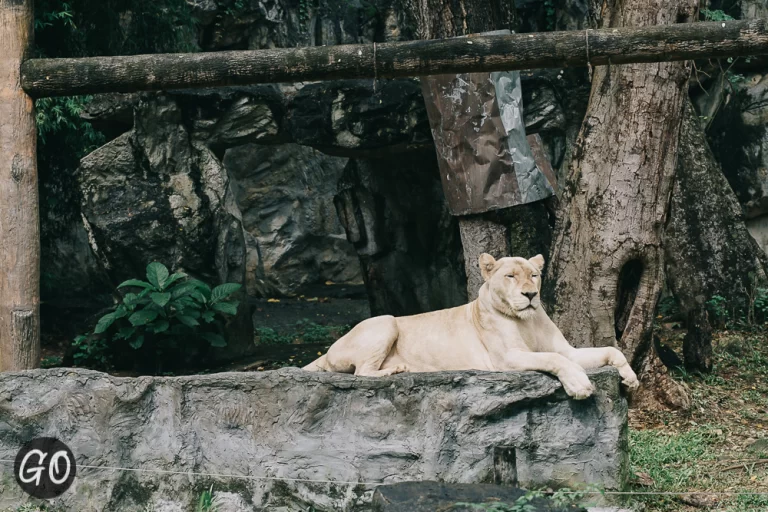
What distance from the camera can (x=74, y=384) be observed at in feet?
19.9

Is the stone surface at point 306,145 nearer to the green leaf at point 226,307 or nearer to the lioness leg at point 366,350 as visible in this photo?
the green leaf at point 226,307

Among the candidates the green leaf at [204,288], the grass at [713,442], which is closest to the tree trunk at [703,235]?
the grass at [713,442]

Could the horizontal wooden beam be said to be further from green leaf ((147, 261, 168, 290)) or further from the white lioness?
green leaf ((147, 261, 168, 290))

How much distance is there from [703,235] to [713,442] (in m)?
4.20

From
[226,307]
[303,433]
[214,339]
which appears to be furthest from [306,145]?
[303,433]

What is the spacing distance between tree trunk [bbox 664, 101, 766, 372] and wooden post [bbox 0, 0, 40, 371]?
22.5 feet

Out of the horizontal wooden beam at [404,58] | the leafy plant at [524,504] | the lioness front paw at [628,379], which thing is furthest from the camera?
the horizontal wooden beam at [404,58]

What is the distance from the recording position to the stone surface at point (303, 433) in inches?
227

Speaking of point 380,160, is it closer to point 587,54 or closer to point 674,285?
point 674,285

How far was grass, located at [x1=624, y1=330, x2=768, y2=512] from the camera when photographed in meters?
6.09

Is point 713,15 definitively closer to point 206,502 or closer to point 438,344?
point 438,344

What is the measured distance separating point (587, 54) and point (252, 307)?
248 inches

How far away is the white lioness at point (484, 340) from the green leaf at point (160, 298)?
12.4ft

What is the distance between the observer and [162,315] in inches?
403
